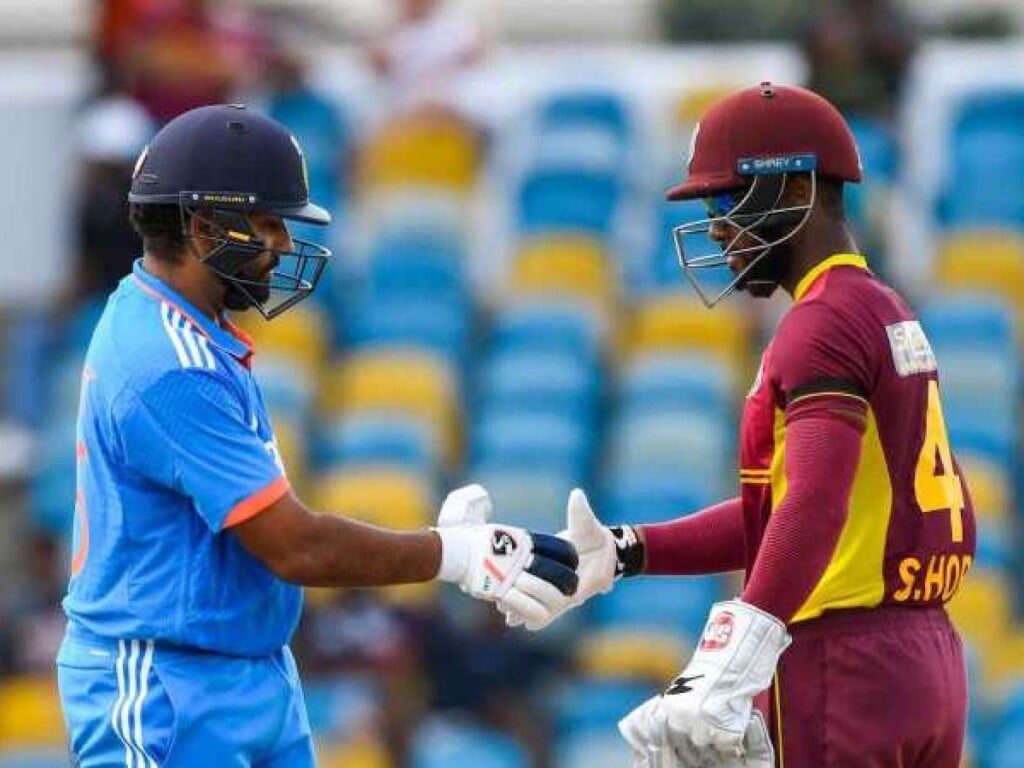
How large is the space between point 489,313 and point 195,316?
Result: 681cm

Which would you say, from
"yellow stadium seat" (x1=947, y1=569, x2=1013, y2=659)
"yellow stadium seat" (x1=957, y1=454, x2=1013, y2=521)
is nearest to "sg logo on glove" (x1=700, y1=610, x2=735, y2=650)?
"yellow stadium seat" (x1=947, y1=569, x2=1013, y2=659)

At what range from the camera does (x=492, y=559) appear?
6.09 meters

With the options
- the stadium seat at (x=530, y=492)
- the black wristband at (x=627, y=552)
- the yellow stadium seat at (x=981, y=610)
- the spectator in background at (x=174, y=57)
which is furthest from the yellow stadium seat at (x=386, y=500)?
the black wristband at (x=627, y=552)

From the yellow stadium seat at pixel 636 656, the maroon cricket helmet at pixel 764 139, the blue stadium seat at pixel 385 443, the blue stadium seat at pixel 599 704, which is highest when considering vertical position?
the maroon cricket helmet at pixel 764 139

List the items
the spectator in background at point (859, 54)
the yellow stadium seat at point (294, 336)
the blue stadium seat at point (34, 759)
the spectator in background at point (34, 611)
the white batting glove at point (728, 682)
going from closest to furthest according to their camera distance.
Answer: the white batting glove at point (728, 682)
the blue stadium seat at point (34, 759)
the spectator in background at point (34, 611)
the spectator in background at point (859, 54)
the yellow stadium seat at point (294, 336)

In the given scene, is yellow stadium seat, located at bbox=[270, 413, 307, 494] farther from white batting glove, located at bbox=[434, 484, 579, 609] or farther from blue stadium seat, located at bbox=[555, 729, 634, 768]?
white batting glove, located at bbox=[434, 484, 579, 609]

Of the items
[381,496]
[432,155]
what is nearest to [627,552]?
[381,496]

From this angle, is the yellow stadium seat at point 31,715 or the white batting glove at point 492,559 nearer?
the white batting glove at point 492,559

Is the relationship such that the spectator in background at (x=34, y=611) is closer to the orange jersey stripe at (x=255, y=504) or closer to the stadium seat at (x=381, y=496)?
the stadium seat at (x=381, y=496)

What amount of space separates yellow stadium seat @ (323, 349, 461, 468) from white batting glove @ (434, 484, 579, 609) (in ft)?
19.4

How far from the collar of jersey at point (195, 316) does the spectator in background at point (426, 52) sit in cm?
675

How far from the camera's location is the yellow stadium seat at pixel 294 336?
12.5 meters

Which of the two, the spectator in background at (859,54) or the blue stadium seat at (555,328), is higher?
the spectator in background at (859,54)

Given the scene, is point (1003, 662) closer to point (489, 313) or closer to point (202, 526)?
point (489, 313)
